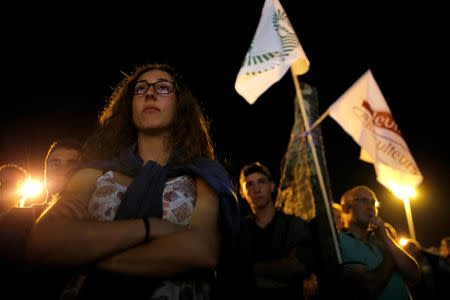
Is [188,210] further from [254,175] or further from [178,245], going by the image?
[254,175]

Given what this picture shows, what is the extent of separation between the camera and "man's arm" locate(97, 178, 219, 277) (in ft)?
4.78

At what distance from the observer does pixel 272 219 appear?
143 inches

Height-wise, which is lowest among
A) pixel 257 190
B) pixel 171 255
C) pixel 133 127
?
pixel 171 255

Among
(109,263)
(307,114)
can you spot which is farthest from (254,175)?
(109,263)

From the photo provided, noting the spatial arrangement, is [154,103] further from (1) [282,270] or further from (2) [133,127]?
(1) [282,270]

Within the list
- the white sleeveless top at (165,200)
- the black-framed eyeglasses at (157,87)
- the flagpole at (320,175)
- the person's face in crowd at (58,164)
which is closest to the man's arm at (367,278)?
the flagpole at (320,175)

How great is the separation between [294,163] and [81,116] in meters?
8.35

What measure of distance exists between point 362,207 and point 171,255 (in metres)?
3.11

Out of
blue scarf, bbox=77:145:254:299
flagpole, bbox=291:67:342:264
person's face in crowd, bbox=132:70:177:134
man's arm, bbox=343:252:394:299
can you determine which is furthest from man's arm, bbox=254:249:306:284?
person's face in crowd, bbox=132:70:177:134

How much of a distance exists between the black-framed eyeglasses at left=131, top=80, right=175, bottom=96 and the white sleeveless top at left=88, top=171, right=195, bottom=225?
23.2 inches

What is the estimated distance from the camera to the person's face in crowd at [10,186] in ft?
12.3

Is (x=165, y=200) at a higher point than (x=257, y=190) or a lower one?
lower

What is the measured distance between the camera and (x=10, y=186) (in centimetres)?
395

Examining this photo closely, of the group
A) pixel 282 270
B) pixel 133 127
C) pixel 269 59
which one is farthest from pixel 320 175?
pixel 133 127
